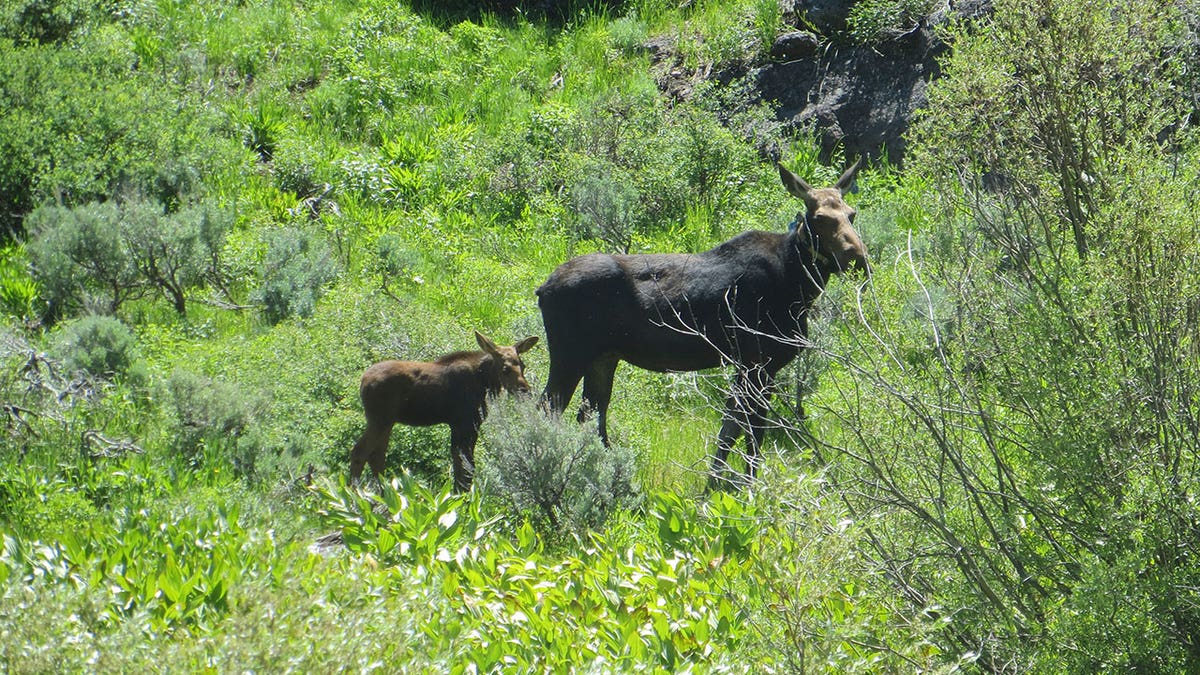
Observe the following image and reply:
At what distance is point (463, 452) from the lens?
953 centimetres

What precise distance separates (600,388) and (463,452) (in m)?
1.20

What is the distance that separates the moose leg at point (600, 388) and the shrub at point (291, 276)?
3648 millimetres

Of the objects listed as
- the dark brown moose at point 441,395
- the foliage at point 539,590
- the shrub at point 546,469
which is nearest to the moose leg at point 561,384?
the dark brown moose at point 441,395

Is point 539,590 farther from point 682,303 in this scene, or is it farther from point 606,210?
point 606,210

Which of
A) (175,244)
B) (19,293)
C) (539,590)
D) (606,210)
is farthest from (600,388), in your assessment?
(19,293)

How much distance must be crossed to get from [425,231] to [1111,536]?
10.2 metres

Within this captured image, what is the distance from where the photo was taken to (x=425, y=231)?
48.7 ft

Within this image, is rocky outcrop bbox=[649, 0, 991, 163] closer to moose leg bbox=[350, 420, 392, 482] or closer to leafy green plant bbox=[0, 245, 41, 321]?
leafy green plant bbox=[0, 245, 41, 321]

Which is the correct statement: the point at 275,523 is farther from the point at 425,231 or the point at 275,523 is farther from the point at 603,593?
the point at 425,231

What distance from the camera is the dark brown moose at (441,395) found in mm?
9211

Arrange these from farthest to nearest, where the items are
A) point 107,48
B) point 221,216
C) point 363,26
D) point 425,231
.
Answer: point 363,26 → point 107,48 → point 425,231 → point 221,216

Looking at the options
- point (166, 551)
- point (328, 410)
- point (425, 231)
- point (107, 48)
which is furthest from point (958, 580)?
point (107, 48)

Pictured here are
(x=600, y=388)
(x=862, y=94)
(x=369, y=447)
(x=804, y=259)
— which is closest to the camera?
(x=369, y=447)

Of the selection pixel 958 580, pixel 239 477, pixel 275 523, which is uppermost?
pixel 958 580
